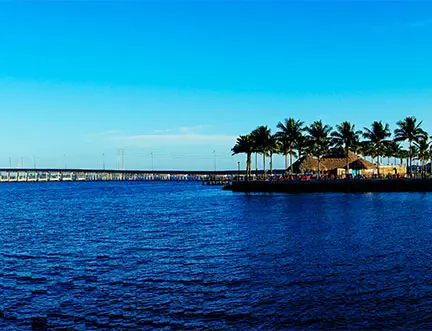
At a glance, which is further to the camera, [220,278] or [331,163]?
[331,163]

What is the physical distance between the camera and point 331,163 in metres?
102

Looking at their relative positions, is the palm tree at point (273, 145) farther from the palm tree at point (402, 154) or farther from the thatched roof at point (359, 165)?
the palm tree at point (402, 154)

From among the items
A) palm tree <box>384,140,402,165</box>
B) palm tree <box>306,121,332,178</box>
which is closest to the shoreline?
palm tree <box>306,121,332,178</box>

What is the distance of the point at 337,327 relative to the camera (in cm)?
1318

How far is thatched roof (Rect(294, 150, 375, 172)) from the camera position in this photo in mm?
98700

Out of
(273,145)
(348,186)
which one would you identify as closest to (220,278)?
(348,186)

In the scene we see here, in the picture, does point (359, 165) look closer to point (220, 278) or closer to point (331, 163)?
A: point (331, 163)

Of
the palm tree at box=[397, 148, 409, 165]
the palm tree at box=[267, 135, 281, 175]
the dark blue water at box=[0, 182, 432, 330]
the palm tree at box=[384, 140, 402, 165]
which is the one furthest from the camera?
the palm tree at box=[397, 148, 409, 165]

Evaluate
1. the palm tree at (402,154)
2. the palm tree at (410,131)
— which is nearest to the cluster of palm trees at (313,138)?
the palm tree at (410,131)

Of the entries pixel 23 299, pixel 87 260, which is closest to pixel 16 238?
pixel 87 260

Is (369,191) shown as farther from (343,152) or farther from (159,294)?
(159,294)

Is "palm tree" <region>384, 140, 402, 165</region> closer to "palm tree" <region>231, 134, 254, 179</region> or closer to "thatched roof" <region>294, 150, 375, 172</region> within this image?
"thatched roof" <region>294, 150, 375, 172</region>

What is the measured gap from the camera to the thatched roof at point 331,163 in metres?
98.7

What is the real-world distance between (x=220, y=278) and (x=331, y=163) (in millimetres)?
86735
